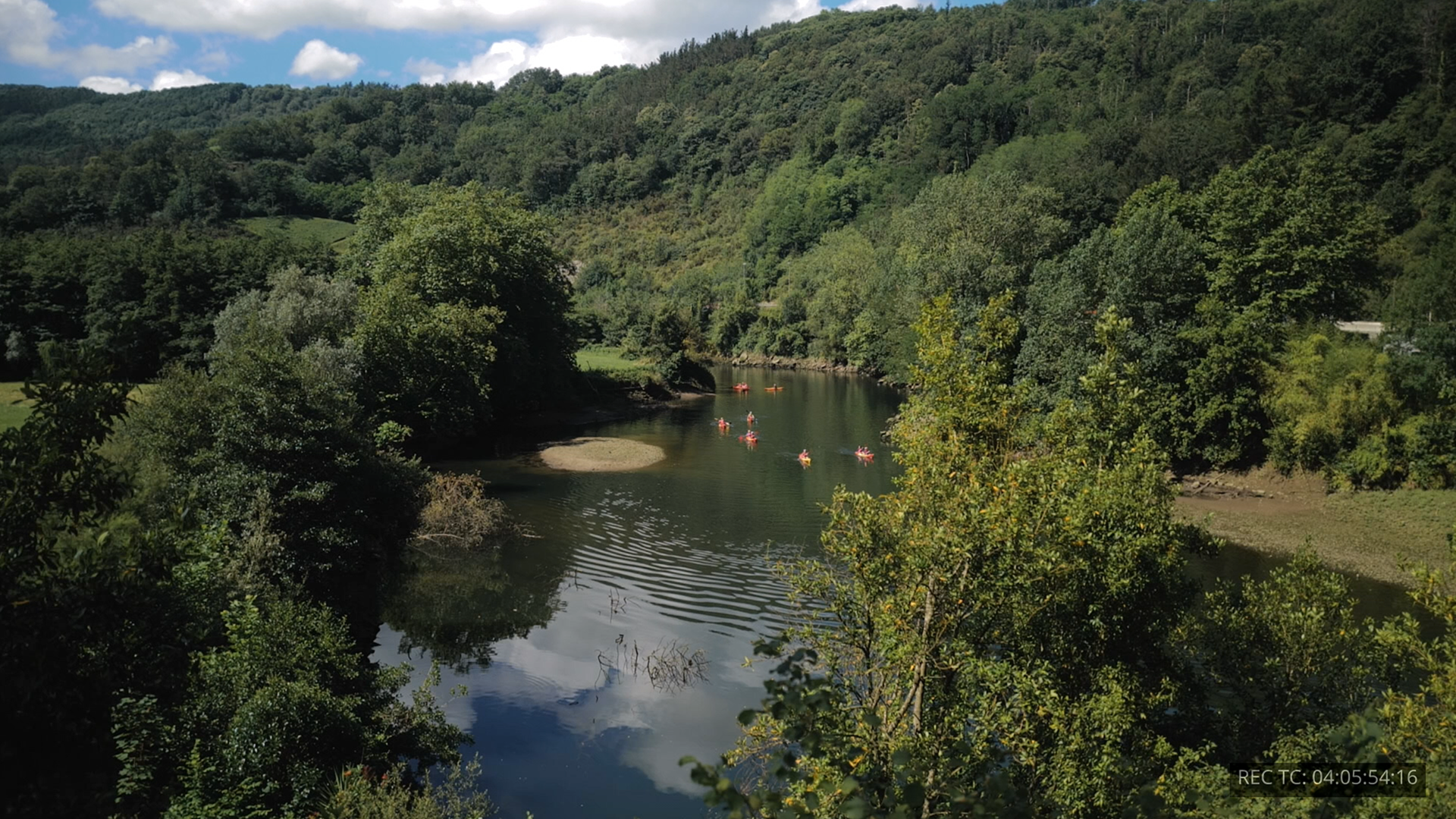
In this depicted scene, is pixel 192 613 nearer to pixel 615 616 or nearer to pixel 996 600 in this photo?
pixel 996 600

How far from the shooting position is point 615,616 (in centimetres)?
2769

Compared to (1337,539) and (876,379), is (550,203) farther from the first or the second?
(1337,539)

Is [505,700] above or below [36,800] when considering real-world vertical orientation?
below

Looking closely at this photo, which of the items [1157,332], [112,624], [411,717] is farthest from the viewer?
[1157,332]

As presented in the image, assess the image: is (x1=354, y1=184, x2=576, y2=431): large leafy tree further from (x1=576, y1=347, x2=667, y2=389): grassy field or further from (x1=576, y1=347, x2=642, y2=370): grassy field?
(x1=576, y1=347, x2=642, y2=370): grassy field

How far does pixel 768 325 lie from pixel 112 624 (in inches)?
3976

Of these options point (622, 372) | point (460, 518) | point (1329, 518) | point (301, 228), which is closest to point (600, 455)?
point (460, 518)

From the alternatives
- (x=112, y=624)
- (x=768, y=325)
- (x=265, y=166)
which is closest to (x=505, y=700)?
(x=112, y=624)

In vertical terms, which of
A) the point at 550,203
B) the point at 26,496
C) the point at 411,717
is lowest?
the point at 411,717

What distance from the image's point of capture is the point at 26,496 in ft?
24.7

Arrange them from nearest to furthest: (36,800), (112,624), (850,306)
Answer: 1. (112,624)
2. (36,800)
3. (850,306)

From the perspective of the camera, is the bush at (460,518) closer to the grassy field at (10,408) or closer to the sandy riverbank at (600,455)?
the sandy riverbank at (600,455)
